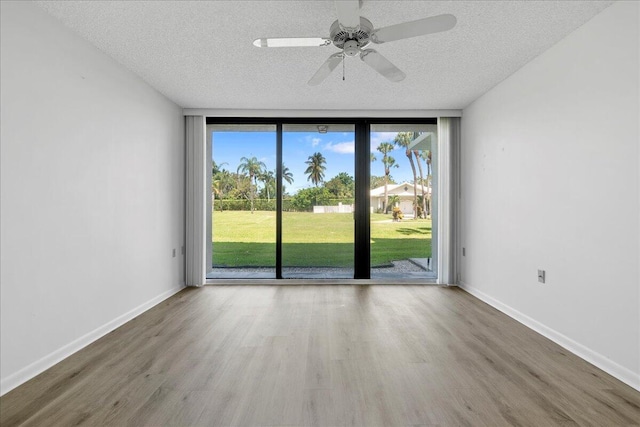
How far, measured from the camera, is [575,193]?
2.58 m

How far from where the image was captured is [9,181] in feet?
6.66

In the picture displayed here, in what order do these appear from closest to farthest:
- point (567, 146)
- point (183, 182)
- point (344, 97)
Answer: point (567, 146)
point (344, 97)
point (183, 182)

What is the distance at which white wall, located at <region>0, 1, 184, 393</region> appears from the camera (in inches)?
81.1

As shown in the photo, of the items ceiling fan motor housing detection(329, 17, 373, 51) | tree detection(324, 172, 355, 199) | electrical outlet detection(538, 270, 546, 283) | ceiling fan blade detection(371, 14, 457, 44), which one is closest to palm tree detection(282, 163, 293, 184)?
tree detection(324, 172, 355, 199)

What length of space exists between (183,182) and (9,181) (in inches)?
105

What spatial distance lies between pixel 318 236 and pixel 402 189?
1501 mm

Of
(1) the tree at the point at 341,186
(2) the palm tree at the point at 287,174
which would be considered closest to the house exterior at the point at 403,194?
(1) the tree at the point at 341,186

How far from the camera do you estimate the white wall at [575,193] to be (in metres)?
2.14

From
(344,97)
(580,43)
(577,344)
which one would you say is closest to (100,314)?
(344,97)

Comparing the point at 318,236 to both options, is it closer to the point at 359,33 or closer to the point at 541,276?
the point at 541,276

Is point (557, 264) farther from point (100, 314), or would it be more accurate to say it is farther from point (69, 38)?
point (69, 38)

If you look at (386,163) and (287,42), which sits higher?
(287,42)

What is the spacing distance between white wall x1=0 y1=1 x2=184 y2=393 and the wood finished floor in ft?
0.93

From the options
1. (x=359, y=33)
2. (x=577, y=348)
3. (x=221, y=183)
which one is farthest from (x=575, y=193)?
(x=221, y=183)
